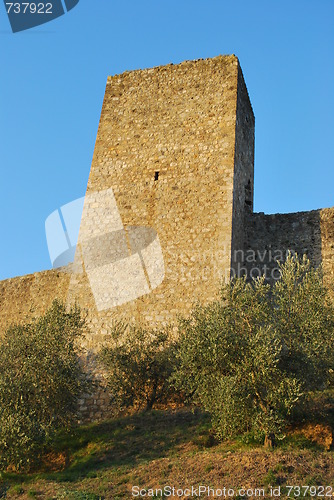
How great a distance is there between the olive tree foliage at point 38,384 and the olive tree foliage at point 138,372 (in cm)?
77

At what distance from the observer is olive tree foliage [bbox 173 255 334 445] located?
379 inches

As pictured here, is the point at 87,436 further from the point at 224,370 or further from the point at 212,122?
the point at 212,122

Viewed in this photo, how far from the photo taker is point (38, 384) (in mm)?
11859

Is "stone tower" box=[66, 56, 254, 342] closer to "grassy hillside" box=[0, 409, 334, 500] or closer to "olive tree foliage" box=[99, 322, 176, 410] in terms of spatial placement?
"olive tree foliage" box=[99, 322, 176, 410]

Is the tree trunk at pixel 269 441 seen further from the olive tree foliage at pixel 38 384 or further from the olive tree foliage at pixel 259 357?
the olive tree foliage at pixel 38 384

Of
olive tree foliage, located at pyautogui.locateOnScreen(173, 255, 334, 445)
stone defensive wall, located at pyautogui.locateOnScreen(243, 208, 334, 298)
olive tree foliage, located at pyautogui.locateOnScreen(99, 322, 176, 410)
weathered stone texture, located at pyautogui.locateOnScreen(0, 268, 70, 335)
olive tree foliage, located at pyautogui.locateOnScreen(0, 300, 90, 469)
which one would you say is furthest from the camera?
weathered stone texture, located at pyautogui.locateOnScreen(0, 268, 70, 335)

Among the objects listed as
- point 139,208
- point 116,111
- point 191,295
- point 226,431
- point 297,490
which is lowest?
point 297,490

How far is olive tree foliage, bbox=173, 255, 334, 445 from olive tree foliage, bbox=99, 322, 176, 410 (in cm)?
199

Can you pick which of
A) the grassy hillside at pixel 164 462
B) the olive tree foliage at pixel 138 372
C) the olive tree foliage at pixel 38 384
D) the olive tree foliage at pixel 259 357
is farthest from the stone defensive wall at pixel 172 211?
the olive tree foliage at pixel 259 357

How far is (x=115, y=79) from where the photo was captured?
57.3 ft

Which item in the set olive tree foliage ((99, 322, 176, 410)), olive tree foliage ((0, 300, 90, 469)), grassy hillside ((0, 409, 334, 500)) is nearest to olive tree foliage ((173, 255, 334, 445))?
grassy hillside ((0, 409, 334, 500))

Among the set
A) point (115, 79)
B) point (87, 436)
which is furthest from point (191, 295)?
point (115, 79)

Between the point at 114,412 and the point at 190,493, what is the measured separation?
4859 mm

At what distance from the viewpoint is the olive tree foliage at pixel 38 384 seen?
1070cm
